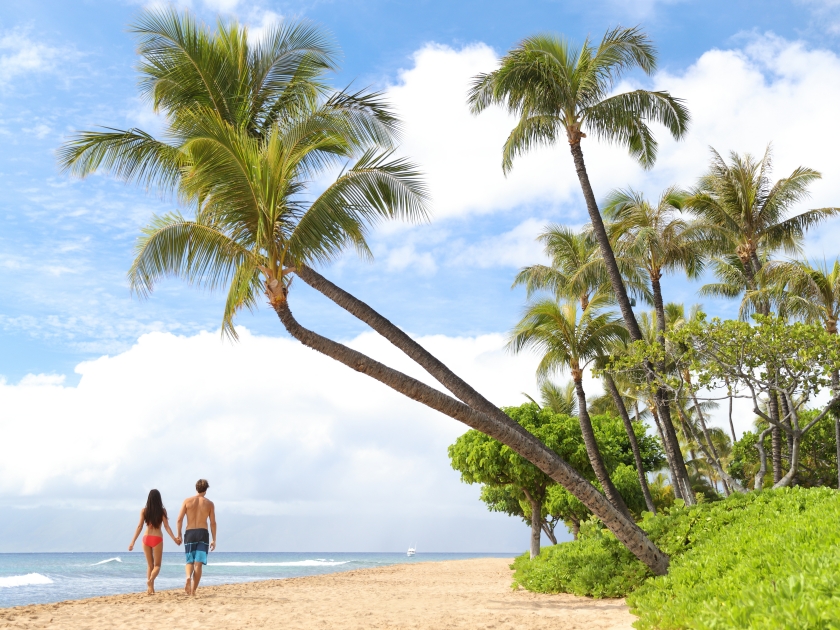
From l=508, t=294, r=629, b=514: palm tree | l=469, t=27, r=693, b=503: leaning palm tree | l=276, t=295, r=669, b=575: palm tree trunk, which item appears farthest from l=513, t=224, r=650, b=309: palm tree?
l=276, t=295, r=669, b=575: palm tree trunk

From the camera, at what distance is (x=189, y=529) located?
32.8 ft

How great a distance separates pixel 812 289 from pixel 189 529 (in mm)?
19739

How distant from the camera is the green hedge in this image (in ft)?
15.3

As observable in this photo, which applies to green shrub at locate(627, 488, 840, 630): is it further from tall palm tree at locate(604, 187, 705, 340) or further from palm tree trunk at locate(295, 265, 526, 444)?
tall palm tree at locate(604, 187, 705, 340)

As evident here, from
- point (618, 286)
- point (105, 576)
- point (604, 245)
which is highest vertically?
point (604, 245)

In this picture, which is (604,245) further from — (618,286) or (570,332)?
(570,332)

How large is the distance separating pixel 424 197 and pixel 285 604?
691 centimetres

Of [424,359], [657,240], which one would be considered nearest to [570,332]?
[657,240]

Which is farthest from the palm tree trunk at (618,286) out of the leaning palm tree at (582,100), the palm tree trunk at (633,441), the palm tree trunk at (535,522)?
the palm tree trunk at (535,522)

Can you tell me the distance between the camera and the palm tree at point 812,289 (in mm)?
20359

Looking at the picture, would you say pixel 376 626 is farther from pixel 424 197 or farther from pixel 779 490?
pixel 779 490

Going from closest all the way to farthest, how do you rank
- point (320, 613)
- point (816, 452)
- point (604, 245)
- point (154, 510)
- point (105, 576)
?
1. point (320, 613)
2. point (154, 510)
3. point (604, 245)
4. point (816, 452)
5. point (105, 576)

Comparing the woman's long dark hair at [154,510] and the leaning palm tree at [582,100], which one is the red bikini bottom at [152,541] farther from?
the leaning palm tree at [582,100]

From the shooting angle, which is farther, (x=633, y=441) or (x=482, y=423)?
(x=633, y=441)
